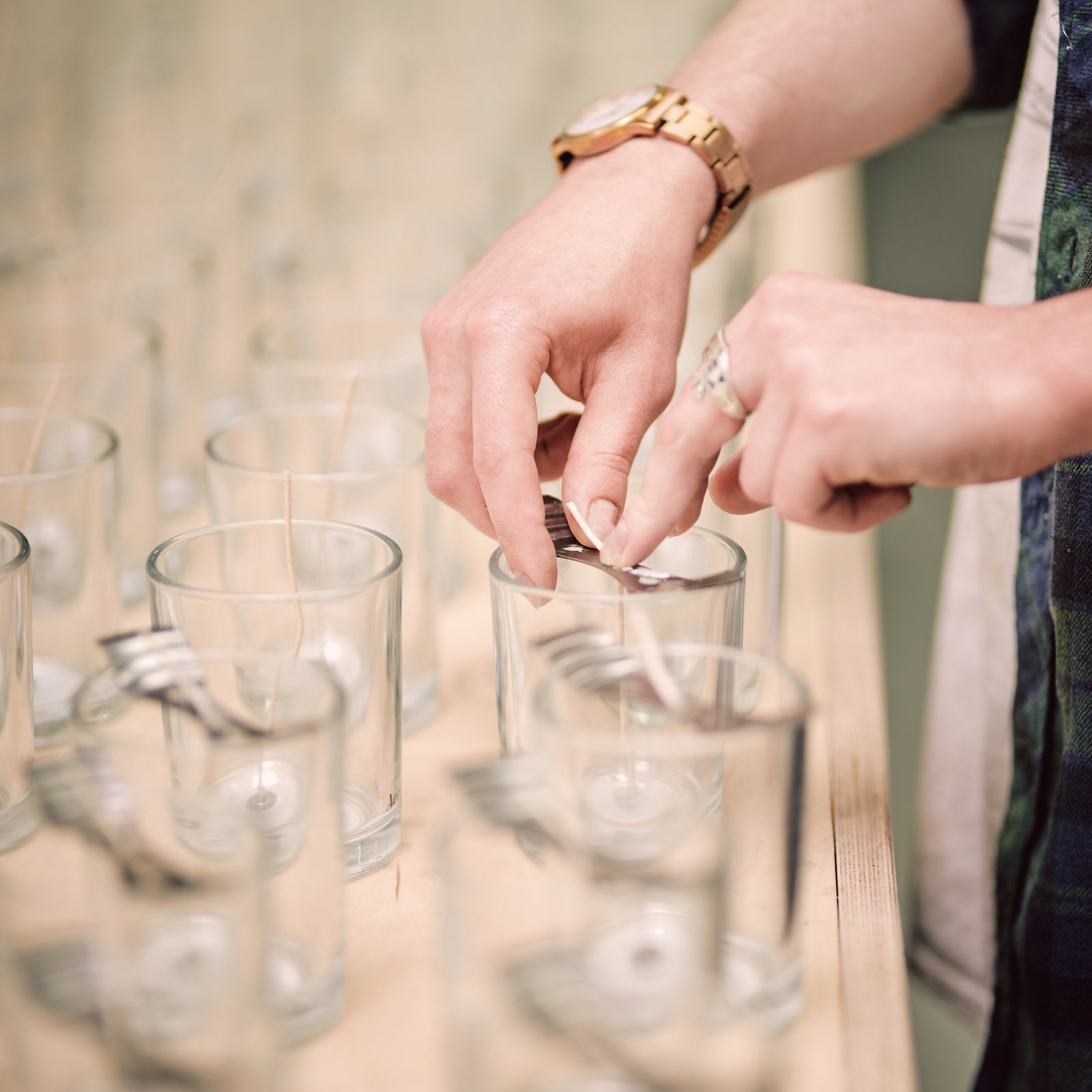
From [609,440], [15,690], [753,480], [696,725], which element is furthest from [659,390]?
[15,690]

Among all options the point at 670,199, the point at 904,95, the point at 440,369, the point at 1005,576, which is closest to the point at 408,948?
the point at 440,369

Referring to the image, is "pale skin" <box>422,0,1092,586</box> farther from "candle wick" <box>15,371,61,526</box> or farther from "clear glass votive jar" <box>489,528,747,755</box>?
"candle wick" <box>15,371,61,526</box>

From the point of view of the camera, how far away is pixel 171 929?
0.38m

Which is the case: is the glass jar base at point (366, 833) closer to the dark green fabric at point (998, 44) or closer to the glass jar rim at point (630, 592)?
the glass jar rim at point (630, 592)

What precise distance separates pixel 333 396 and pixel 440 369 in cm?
28

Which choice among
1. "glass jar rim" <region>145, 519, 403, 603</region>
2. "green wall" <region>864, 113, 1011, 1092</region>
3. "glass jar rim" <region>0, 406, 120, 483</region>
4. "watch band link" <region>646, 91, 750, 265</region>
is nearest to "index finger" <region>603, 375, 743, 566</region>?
"glass jar rim" <region>145, 519, 403, 603</region>

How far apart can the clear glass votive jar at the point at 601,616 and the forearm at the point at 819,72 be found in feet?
1.04

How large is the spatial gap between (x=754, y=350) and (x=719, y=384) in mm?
25

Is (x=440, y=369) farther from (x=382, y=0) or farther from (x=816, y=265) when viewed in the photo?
(x=382, y=0)

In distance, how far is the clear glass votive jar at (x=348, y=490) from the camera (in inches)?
27.6

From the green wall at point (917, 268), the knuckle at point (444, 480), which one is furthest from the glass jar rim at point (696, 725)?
the green wall at point (917, 268)

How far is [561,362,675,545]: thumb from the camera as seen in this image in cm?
61

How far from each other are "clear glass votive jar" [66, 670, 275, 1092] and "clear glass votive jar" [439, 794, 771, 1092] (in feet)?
0.22

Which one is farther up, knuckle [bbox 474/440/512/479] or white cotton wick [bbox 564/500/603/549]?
knuckle [bbox 474/440/512/479]
